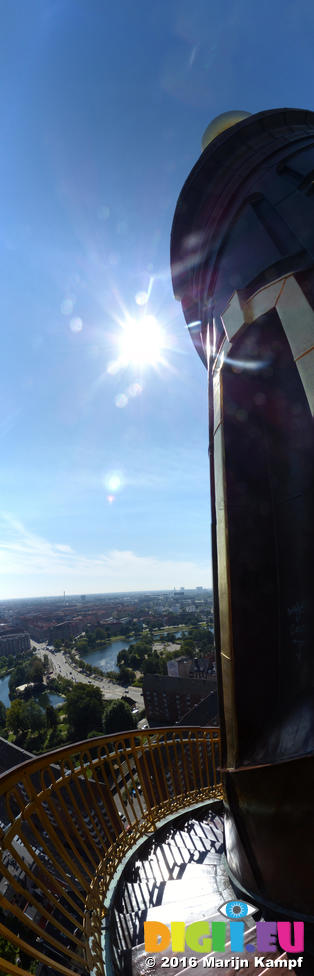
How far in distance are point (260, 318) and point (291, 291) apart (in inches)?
26.2

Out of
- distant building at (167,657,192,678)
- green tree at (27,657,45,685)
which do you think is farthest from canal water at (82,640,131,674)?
distant building at (167,657,192,678)

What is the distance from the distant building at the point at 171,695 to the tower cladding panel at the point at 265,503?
30660mm

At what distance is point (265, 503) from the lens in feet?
15.7

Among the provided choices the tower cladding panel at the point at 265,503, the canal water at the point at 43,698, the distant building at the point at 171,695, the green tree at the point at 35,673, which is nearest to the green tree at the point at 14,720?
the canal water at the point at 43,698

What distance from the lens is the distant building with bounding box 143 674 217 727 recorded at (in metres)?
32.0

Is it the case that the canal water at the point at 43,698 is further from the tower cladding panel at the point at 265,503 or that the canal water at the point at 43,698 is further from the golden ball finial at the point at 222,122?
the golden ball finial at the point at 222,122

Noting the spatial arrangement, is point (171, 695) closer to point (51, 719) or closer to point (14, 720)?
point (51, 719)

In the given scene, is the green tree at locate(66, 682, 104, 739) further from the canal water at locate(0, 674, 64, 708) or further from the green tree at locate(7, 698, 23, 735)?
the canal water at locate(0, 674, 64, 708)

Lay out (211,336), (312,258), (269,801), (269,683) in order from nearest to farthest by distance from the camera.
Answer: (269,801), (312,258), (269,683), (211,336)

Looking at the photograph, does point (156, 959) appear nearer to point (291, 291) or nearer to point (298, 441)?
point (298, 441)

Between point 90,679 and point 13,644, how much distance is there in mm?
43026

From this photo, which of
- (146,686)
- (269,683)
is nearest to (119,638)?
(146,686)

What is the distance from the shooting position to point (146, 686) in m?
34.6

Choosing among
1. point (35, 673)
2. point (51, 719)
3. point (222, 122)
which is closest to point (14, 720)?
point (51, 719)
